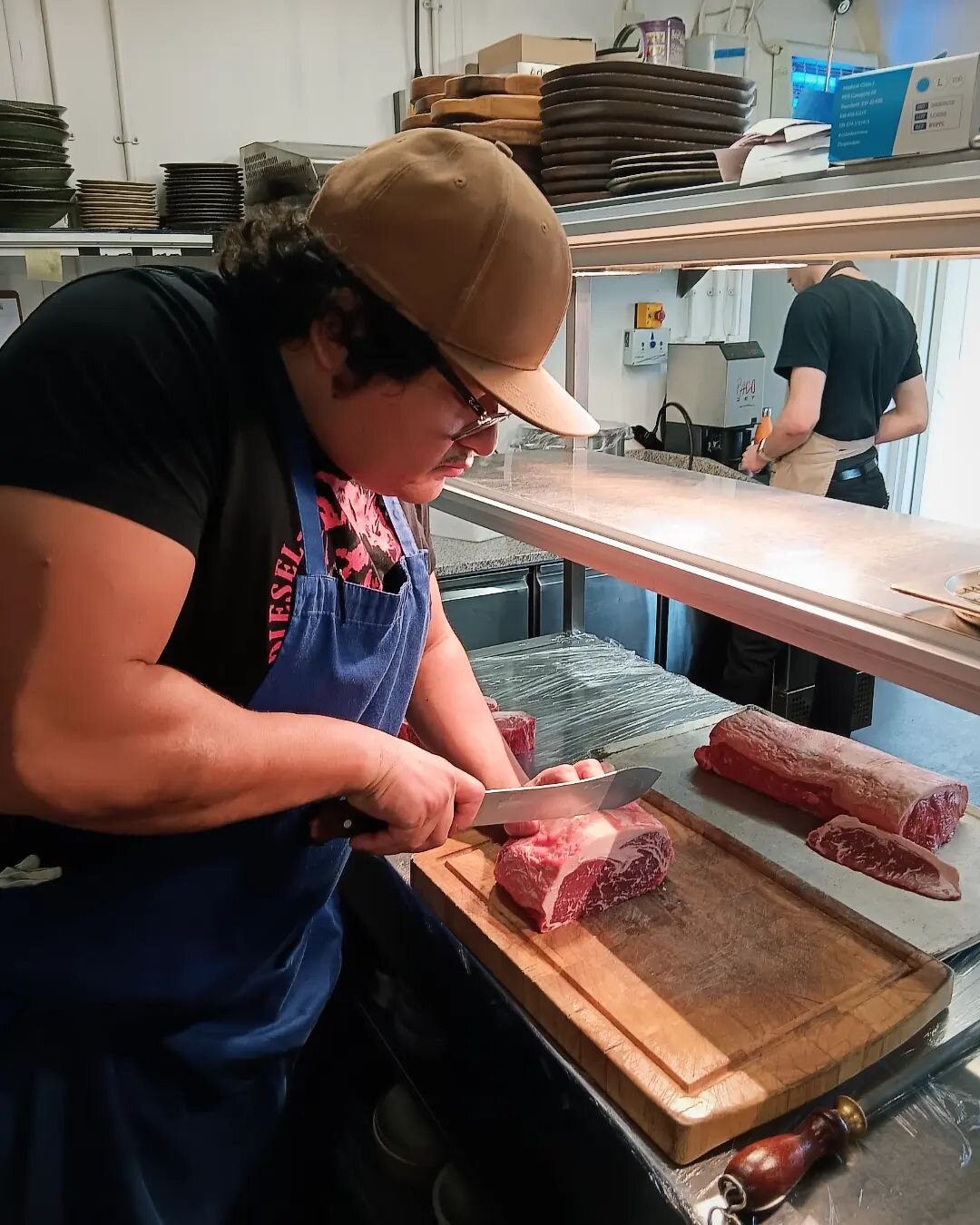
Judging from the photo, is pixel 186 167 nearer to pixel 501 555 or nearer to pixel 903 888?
pixel 501 555

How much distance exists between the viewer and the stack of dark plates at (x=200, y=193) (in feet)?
13.0

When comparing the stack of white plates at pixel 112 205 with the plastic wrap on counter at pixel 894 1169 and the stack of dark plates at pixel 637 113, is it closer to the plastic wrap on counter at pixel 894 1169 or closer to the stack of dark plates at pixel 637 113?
the stack of dark plates at pixel 637 113

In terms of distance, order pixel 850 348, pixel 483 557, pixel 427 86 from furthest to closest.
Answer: pixel 483 557
pixel 850 348
pixel 427 86

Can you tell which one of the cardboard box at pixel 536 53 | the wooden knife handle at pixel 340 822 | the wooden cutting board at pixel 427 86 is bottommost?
the wooden knife handle at pixel 340 822

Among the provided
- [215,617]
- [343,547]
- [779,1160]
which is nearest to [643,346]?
[343,547]

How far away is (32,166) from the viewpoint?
11.6 ft

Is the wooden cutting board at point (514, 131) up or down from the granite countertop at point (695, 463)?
up

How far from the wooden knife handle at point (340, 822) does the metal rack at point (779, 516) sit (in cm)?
60

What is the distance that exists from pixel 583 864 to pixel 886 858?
21.6 inches

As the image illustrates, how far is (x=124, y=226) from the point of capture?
386 centimetres

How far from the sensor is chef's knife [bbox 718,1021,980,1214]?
110 cm

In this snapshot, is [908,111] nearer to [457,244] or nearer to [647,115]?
[457,244]

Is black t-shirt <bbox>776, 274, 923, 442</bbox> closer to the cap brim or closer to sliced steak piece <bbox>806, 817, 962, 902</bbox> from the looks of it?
sliced steak piece <bbox>806, 817, 962, 902</bbox>

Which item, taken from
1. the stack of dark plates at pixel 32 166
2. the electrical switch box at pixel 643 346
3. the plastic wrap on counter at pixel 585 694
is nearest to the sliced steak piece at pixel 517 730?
the plastic wrap on counter at pixel 585 694
